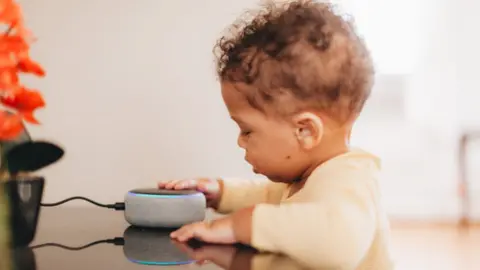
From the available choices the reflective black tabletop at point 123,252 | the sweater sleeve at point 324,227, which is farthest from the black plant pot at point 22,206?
the sweater sleeve at point 324,227

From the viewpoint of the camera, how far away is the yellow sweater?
58cm

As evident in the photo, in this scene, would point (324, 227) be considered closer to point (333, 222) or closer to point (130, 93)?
point (333, 222)

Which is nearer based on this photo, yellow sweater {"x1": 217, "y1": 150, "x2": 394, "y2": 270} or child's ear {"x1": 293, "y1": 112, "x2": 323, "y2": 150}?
yellow sweater {"x1": 217, "y1": 150, "x2": 394, "y2": 270}

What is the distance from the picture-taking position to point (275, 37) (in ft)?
2.23

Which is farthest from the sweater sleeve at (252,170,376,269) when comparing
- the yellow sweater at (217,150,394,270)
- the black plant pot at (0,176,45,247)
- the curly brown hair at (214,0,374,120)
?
the black plant pot at (0,176,45,247)

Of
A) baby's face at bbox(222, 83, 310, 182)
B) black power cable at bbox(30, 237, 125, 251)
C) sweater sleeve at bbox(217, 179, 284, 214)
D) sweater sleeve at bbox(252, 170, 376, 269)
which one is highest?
baby's face at bbox(222, 83, 310, 182)

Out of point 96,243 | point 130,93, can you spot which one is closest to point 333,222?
point 96,243

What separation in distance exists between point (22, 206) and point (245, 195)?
0.33 meters

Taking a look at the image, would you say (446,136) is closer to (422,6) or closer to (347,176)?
(422,6)

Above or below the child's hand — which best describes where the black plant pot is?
above

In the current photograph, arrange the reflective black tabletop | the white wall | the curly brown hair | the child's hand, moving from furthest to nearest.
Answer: the white wall → the child's hand → the curly brown hair → the reflective black tabletop

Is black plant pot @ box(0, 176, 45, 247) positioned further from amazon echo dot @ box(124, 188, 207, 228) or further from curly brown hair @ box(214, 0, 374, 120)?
curly brown hair @ box(214, 0, 374, 120)

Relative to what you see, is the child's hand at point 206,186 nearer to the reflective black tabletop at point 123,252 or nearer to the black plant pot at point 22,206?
the reflective black tabletop at point 123,252

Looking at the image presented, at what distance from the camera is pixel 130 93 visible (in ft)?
4.08
